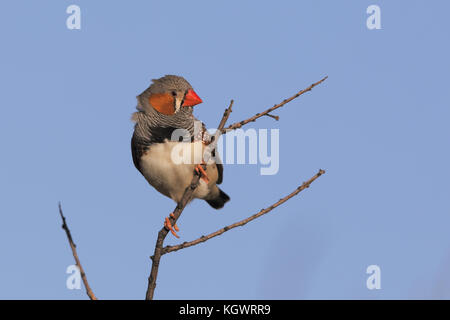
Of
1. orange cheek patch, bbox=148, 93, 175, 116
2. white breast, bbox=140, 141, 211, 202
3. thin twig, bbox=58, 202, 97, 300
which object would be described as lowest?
thin twig, bbox=58, 202, 97, 300

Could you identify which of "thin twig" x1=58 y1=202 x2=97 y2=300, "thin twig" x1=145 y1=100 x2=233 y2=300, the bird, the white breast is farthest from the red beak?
"thin twig" x1=58 y1=202 x2=97 y2=300

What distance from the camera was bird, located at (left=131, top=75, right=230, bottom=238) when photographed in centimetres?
505

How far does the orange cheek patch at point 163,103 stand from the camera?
530cm

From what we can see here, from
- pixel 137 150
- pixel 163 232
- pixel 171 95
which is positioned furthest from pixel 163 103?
pixel 163 232

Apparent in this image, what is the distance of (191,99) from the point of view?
16.9 ft

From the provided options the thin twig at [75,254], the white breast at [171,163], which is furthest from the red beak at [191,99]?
the thin twig at [75,254]

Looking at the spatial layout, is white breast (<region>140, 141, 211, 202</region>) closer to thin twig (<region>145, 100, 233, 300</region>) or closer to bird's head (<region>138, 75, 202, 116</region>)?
bird's head (<region>138, 75, 202, 116</region>)

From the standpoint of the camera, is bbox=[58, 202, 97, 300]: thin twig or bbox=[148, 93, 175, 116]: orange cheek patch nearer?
bbox=[58, 202, 97, 300]: thin twig
